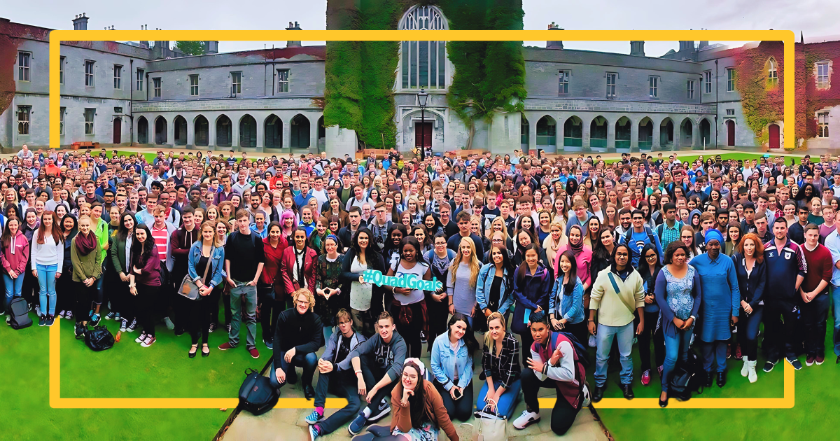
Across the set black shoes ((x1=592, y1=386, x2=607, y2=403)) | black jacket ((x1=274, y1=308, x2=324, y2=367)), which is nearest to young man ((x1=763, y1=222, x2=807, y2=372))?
black shoes ((x1=592, y1=386, x2=607, y2=403))

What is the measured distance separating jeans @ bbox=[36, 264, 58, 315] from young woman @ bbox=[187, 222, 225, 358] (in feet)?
5.58

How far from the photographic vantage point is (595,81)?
45094 millimetres

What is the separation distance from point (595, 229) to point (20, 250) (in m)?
8.14

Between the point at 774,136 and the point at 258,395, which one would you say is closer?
the point at 258,395

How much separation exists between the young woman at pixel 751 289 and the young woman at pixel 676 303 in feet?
2.46

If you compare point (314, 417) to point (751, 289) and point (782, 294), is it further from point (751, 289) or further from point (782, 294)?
point (782, 294)

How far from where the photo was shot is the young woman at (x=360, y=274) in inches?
323

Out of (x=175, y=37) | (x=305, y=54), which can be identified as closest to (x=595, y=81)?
(x=305, y=54)

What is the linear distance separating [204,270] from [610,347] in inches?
211

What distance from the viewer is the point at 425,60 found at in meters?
37.6

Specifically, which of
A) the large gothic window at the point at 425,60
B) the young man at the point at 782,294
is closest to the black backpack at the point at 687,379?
the young man at the point at 782,294

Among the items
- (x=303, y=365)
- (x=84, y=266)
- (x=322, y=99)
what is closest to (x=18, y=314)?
(x=84, y=266)

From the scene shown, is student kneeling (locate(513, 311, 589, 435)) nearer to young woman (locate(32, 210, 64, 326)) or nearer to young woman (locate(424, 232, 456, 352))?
young woman (locate(424, 232, 456, 352))

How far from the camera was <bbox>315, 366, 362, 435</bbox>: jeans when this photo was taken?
279 inches
